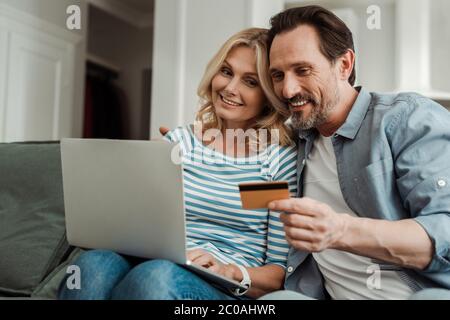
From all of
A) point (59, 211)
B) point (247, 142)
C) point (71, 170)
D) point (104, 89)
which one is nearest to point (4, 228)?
point (59, 211)

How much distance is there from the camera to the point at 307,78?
1.24 m

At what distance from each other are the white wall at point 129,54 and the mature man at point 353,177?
3.29 m

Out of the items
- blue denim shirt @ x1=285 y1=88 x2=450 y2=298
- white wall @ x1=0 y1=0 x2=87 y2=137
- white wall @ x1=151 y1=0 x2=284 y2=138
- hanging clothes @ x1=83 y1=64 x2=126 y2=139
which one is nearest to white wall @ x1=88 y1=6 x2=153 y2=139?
hanging clothes @ x1=83 y1=64 x2=126 y2=139

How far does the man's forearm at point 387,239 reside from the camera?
988 mm

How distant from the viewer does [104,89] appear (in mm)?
4336

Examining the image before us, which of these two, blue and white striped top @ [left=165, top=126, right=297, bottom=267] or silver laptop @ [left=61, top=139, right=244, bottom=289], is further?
blue and white striped top @ [left=165, top=126, right=297, bottom=267]

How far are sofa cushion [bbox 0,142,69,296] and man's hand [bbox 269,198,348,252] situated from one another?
31.1 inches

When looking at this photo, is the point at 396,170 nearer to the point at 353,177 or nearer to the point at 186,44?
the point at 353,177

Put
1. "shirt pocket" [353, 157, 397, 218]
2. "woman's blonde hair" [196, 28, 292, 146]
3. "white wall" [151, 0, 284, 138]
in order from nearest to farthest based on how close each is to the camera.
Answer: "shirt pocket" [353, 157, 397, 218], "woman's blonde hair" [196, 28, 292, 146], "white wall" [151, 0, 284, 138]

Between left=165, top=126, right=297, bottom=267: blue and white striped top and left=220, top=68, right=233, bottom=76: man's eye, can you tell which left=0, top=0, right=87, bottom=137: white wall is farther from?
left=165, top=126, right=297, bottom=267: blue and white striped top

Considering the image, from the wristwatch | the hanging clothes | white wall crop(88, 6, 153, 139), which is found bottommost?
the wristwatch

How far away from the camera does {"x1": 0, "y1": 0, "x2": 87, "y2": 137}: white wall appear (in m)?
3.09

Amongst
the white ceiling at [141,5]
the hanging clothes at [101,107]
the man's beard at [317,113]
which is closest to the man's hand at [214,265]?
the man's beard at [317,113]

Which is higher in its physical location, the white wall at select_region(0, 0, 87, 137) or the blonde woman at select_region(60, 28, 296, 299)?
the white wall at select_region(0, 0, 87, 137)
